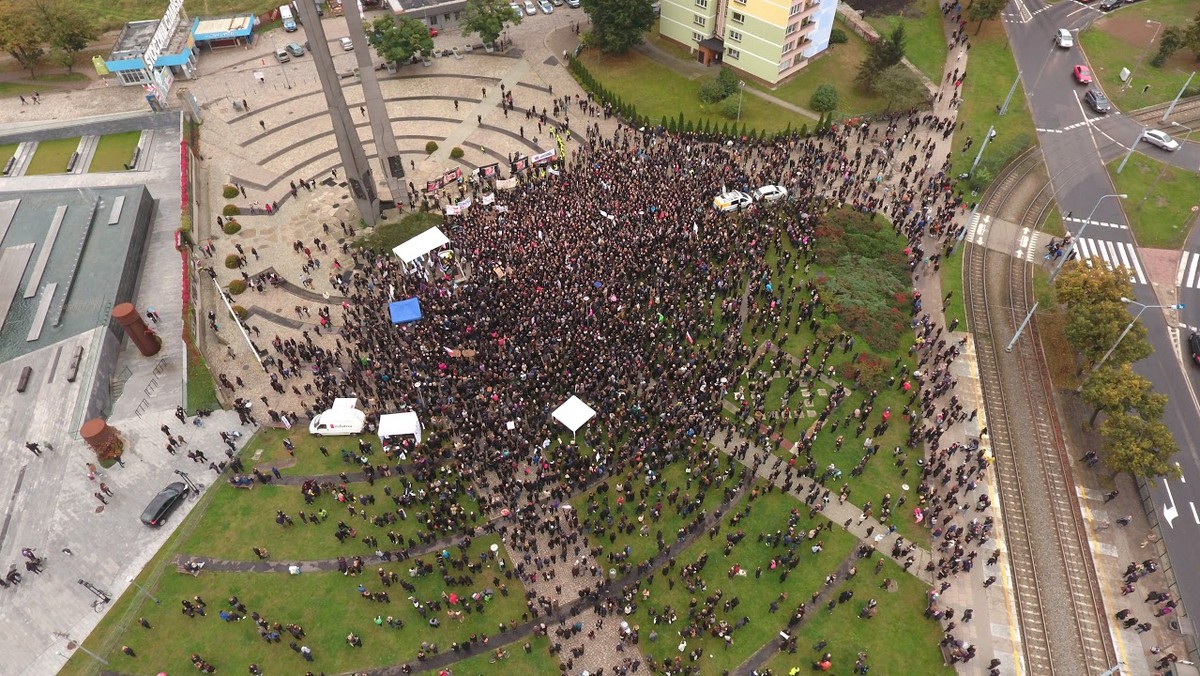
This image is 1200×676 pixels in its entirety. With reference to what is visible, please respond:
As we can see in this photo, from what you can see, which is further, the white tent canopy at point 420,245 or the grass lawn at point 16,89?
the grass lawn at point 16,89

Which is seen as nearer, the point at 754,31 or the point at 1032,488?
the point at 1032,488

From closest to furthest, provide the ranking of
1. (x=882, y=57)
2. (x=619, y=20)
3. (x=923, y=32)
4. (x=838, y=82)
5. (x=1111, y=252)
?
1. (x=1111, y=252)
2. (x=882, y=57)
3. (x=619, y=20)
4. (x=838, y=82)
5. (x=923, y=32)

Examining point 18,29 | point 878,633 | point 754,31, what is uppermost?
point 18,29

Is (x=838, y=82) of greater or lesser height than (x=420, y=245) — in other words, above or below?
below

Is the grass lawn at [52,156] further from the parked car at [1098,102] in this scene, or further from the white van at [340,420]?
the parked car at [1098,102]

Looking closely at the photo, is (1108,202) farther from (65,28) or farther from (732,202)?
(65,28)

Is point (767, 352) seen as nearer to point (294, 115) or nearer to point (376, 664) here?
point (376, 664)

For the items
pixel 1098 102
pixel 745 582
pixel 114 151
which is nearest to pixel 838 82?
pixel 1098 102

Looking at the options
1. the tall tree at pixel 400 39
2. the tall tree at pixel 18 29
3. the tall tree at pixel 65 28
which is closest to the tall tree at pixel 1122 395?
the tall tree at pixel 400 39
